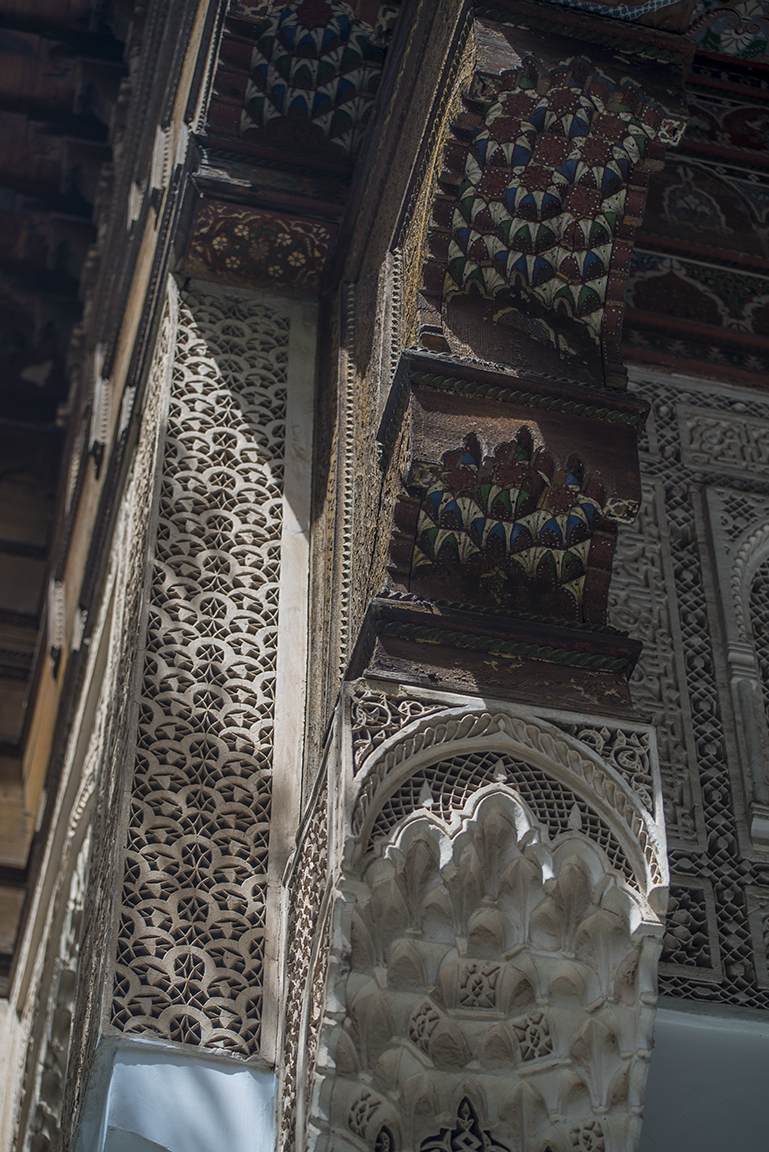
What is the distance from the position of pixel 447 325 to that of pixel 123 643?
1396 mm

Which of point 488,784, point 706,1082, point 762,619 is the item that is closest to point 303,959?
point 488,784

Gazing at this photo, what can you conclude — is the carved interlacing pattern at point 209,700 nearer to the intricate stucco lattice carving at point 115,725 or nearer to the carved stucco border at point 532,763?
the intricate stucco lattice carving at point 115,725

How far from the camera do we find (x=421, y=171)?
2822mm

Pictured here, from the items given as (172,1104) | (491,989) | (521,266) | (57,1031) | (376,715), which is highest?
(521,266)

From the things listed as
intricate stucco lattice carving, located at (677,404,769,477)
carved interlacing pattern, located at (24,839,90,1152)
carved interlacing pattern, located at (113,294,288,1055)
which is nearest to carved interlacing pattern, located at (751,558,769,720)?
intricate stucco lattice carving, located at (677,404,769,477)

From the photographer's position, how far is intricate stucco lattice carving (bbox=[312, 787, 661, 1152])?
2.22 m

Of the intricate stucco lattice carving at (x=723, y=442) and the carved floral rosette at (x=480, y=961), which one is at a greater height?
the intricate stucco lattice carving at (x=723, y=442)

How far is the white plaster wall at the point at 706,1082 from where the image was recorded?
259 cm

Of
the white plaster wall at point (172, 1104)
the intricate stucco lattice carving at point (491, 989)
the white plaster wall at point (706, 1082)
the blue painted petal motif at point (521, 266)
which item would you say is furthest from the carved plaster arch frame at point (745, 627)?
the white plaster wall at point (172, 1104)

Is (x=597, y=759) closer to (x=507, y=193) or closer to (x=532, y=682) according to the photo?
(x=532, y=682)

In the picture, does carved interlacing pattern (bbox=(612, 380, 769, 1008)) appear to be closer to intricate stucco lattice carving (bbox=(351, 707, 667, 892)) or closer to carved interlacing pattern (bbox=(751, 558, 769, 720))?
carved interlacing pattern (bbox=(751, 558, 769, 720))

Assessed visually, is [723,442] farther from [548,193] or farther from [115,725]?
[115,725]

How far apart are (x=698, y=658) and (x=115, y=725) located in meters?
1.38

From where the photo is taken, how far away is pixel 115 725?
3.34m
